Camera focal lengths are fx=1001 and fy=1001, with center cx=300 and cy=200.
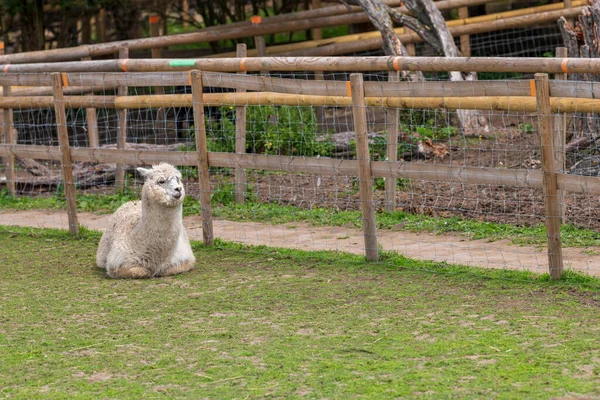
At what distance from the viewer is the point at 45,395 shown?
5.16 m

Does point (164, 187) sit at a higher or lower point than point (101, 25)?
lower

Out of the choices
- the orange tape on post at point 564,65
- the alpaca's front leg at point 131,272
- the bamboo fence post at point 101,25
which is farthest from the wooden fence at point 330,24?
the orange tape on post at point 564,65

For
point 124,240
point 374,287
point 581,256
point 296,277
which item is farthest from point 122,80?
point 581,256

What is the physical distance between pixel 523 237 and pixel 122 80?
3.89 m

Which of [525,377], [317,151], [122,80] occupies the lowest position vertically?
[525,377]

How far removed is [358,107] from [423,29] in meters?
5.82

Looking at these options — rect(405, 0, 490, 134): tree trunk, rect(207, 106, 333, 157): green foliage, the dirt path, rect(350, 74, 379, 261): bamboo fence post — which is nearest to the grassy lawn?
rect(350, 74, 379, 261): bamboo fence post

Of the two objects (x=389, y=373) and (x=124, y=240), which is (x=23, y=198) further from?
(x=389, y=373)

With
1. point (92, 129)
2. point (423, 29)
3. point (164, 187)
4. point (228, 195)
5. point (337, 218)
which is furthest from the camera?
point (423, 29)

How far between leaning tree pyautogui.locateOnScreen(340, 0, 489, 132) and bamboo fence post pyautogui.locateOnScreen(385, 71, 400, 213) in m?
3.18

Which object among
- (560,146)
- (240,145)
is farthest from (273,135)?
(560,146)

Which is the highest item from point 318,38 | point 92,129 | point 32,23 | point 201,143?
point 32,23

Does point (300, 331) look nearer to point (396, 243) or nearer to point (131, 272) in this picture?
point (131, 272)

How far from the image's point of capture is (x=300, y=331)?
20.1 feet
